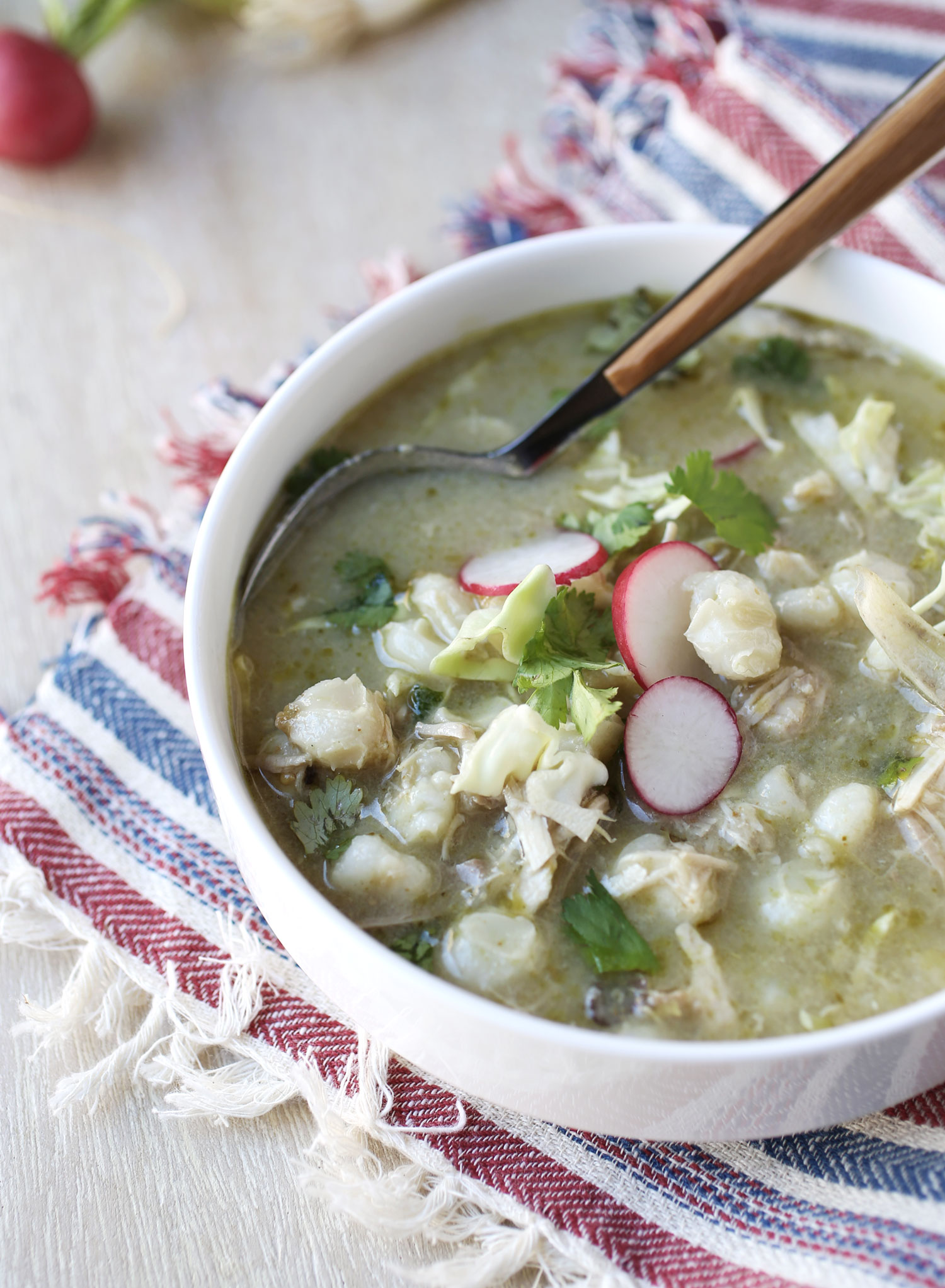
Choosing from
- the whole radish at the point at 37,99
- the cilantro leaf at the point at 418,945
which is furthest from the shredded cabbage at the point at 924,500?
the whole radish at the point at 37,99

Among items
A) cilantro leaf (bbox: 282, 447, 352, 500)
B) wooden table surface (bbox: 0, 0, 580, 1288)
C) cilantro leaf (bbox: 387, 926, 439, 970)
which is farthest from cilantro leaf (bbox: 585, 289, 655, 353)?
cilantro leaf (bbox: 387, 926, 439, 970)

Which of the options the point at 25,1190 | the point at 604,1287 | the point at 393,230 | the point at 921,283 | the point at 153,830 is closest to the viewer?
the point at 604,1287

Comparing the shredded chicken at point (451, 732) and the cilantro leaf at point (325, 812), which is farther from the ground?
the shredded chicken at point (451, 732)

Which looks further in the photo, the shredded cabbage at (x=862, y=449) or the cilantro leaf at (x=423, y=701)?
the shredded cabbage at (x=862, y=449)

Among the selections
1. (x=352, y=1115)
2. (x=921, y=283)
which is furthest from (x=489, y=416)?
(x=352, y=1115)

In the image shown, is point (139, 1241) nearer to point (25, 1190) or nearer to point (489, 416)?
point (25, 1190)

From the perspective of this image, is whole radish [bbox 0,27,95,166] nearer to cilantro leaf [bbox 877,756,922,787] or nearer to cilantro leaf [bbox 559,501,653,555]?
cilantro leaf [bbox 559,501,653,555]

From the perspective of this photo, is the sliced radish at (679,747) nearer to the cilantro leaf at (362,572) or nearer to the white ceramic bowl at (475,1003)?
the white ceramic bowl at (475,1003)
